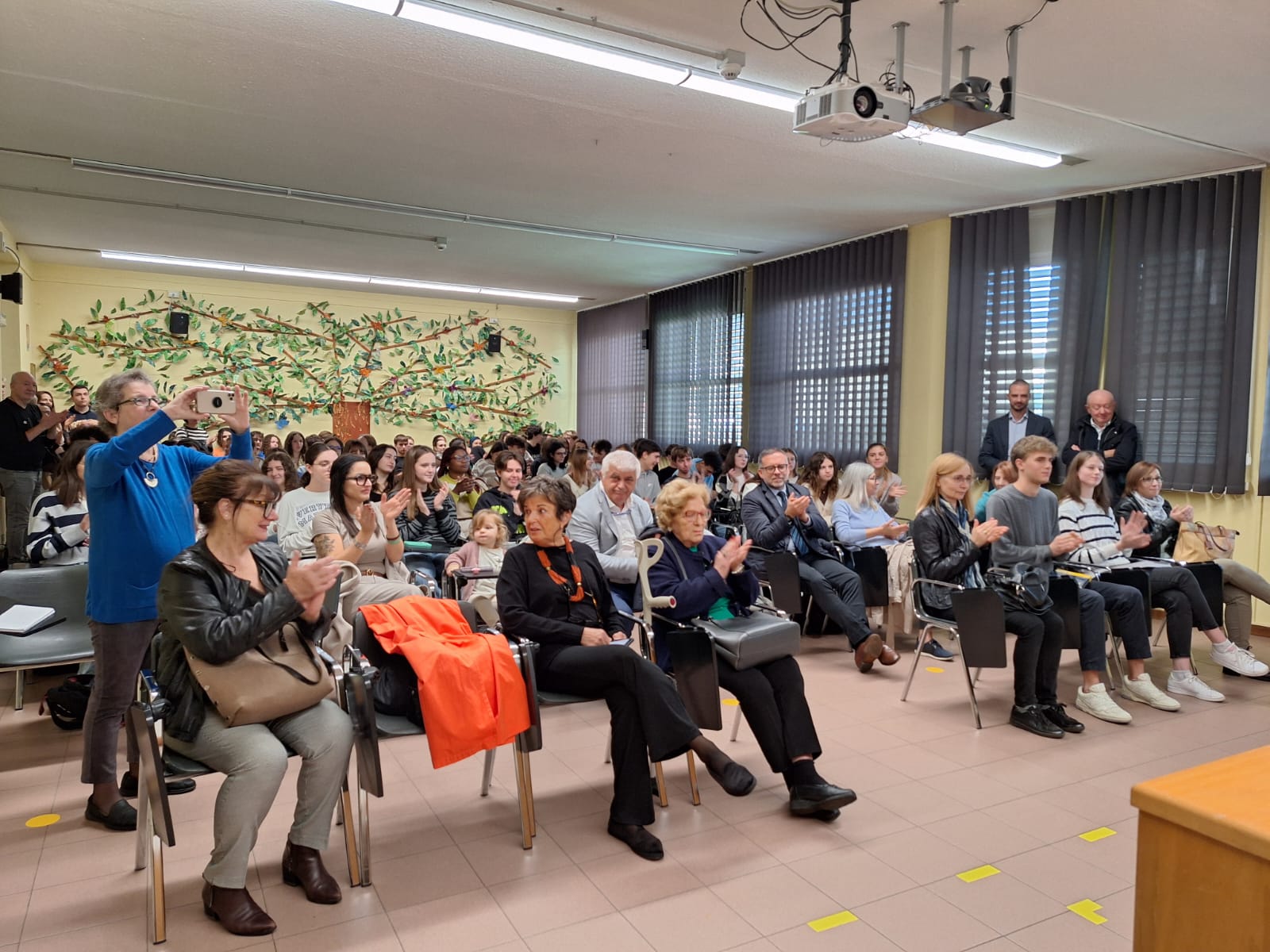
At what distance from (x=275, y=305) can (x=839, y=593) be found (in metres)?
9.05

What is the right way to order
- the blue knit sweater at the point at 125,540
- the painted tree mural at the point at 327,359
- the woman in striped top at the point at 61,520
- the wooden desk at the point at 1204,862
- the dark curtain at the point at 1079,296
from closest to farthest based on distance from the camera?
1. the wooden desk at the point at 1204,862
2. the blue knit sweater at the point at 125,540
3. the woman in striped top at the point at 61,520
4. the dark curtain at the point at 1079,296
5. the painted tree mural at the point at 327,359

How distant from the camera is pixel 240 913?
230 centimetres

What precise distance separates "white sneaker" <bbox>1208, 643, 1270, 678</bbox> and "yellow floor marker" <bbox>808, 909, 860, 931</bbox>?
3.63 meters

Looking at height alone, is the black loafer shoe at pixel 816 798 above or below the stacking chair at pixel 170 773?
below

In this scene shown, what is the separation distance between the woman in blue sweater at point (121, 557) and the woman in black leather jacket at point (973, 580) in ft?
10.5

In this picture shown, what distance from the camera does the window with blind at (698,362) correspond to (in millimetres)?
10234

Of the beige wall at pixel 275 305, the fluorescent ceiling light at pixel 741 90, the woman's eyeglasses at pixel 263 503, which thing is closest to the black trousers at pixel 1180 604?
the fluorescent ceiling light at pixel 741 90

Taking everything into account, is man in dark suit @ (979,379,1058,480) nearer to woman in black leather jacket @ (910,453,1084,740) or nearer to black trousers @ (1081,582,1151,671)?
black trousers @ (1081,582,1151,671)

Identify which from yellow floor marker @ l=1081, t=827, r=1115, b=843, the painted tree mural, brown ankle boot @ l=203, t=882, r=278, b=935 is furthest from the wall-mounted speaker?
yellow floor marker @ l=1081, t=827, r=1115, b=843

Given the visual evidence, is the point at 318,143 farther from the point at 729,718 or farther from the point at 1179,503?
the point at 1179,503

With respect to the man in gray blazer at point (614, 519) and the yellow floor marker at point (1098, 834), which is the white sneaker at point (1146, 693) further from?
the man in gray blazer at point (614, 519)

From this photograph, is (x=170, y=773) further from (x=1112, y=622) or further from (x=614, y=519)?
(x=1112, y=622)

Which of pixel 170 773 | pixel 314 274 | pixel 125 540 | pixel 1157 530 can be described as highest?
pixel 314 274

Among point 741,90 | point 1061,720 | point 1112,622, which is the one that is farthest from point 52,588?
point 1112,622
